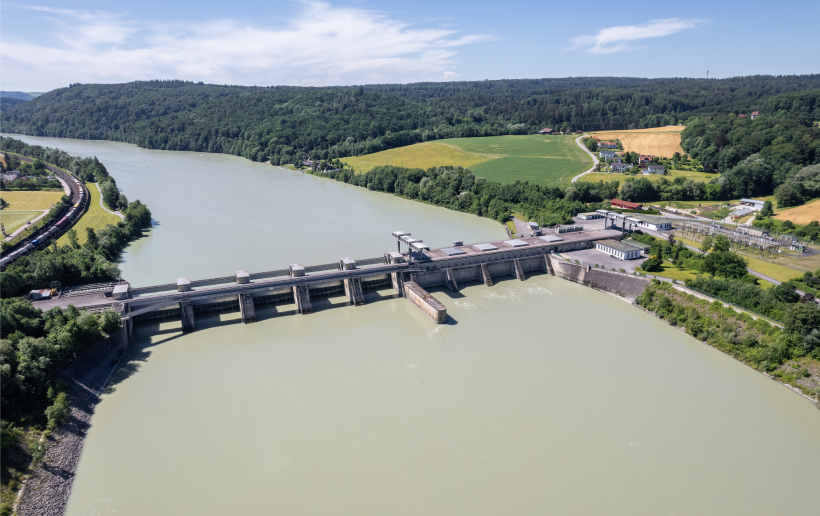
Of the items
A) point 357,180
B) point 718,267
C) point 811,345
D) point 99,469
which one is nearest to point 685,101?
point 357,180

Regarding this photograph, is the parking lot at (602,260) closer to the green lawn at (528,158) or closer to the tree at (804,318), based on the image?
the tree at (804,318)

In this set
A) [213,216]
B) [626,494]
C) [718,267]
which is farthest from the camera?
[213,216]

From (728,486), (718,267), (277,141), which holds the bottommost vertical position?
(728,486)

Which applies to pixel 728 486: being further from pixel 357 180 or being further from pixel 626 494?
pixel 357 180

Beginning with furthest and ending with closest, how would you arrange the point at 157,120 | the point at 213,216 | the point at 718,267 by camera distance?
1. the point at 157,120
2. the point at 213,216
3. the point at 718,267

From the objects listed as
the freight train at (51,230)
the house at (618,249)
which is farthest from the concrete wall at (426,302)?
the freight train at (51,230)

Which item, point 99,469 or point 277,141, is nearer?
point 99,469

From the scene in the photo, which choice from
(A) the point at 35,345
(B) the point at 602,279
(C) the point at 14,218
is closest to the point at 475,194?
(B) the point at 602,279
